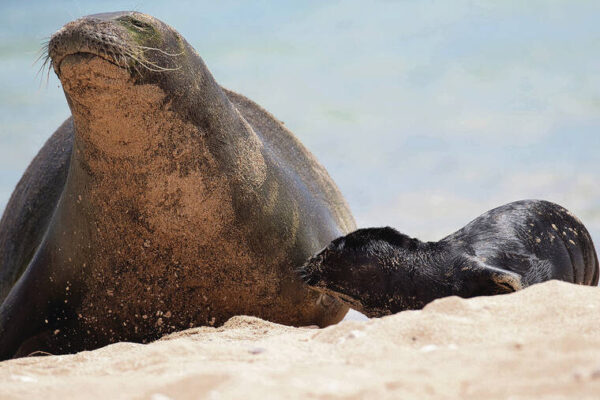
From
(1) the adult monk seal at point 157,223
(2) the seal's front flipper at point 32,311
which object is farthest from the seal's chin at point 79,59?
(2) the seal's front flipper at point 32,311

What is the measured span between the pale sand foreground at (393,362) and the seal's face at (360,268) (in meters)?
1.40

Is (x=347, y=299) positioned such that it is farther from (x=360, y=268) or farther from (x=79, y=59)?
(x=79, y=59)

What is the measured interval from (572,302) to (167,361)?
149 centimetres

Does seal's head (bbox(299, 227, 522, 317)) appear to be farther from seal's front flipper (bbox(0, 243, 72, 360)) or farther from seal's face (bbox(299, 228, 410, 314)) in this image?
seal's front flipper (bbox(0, 243, 72, 360))

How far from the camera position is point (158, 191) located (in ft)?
15.7

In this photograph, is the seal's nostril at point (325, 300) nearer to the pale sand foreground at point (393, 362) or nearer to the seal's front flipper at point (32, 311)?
the seal's front flipper at point (32, 311)

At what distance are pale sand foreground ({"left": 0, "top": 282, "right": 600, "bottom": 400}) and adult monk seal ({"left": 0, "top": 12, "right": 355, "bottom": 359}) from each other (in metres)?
1.59

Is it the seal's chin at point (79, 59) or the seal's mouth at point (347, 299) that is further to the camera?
the seal's mouth at point (347, 299)

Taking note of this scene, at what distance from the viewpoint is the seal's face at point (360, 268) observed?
179 inches

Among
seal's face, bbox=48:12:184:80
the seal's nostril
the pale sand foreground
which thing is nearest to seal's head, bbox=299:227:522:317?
the seal's nostril

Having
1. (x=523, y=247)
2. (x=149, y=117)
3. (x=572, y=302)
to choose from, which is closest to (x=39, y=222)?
(x=149, y=117)

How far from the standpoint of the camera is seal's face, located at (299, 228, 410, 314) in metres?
4.55

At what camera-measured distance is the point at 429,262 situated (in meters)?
4.54

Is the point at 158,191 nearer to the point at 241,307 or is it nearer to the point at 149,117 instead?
the point at 149,117
